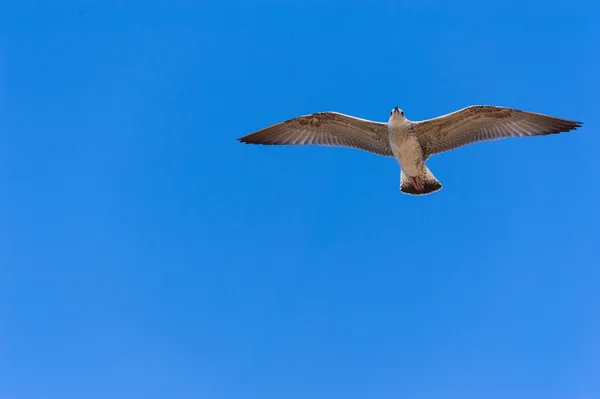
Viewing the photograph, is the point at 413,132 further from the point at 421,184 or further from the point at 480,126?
the point at 480,126

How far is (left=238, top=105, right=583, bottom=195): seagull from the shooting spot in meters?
13.8

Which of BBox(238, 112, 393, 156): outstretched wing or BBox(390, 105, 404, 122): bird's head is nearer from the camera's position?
BBox(390, 105, 404, 122): bird's head

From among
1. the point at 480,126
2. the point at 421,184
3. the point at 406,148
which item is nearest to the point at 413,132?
the point at 406,148

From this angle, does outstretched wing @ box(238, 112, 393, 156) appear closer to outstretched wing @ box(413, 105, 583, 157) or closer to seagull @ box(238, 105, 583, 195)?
seagull @ box(238, 105, 583, 195)

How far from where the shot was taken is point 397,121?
13.6 m

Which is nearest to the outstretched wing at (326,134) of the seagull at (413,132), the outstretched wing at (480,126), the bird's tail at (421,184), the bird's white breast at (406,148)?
the seagull at (413,132)

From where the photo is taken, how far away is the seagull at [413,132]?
1375 centimetres

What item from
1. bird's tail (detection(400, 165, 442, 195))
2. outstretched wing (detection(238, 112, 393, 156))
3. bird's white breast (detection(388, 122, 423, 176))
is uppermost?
outstretched wing (detection(238, 112, 393, 156))

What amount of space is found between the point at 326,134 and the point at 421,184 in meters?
2.60

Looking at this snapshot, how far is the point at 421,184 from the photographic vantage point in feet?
46.8

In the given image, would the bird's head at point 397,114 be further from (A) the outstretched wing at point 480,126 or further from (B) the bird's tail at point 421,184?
(B) the bird's tail at point 421,184

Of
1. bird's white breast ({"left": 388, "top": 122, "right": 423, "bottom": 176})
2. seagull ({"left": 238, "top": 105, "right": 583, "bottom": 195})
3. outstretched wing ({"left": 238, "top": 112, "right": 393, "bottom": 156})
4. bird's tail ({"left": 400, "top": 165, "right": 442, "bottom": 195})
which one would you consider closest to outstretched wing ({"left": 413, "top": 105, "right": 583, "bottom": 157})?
seagull ({"left": 238, "top": 105, "right": 583, "bottom": 195})

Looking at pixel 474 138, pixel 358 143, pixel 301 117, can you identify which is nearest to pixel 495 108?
pixel 474 138

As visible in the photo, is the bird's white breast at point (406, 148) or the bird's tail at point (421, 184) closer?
the bird's white breast at point (406, 148)
